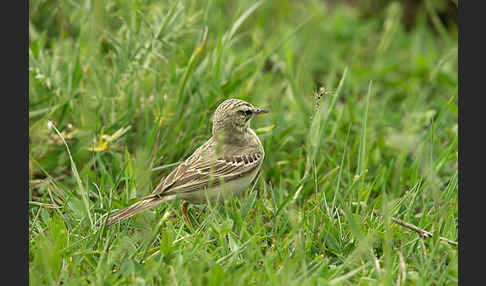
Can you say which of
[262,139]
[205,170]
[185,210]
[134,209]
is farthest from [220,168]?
[262,139]

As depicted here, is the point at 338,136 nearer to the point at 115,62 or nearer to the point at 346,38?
the point at 115,62

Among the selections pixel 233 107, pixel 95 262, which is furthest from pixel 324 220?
pixel 95 262

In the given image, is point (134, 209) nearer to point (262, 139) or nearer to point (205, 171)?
point (205, 171)

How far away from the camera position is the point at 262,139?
5.98 meters

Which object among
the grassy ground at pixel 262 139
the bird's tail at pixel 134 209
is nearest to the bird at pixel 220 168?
the bird's tail at pixel 134 209

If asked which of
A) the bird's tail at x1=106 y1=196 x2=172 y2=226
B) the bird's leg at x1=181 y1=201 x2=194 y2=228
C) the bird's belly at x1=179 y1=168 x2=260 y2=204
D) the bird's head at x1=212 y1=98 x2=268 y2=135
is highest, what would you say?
the bird's head at x1=212 y1=98 x2=268 y2=135

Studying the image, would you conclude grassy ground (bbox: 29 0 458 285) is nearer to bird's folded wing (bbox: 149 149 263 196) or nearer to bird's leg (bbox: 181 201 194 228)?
bird's leg (bbox: 181 201 194 228)

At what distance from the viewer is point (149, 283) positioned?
12.5ft

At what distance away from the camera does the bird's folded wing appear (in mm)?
4730

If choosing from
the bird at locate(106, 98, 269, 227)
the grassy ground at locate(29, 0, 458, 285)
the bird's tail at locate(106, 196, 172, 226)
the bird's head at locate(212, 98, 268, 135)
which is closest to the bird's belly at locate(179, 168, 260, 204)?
the bird at locate(106, 98, 269, 227)

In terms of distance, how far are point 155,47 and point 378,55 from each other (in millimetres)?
3355

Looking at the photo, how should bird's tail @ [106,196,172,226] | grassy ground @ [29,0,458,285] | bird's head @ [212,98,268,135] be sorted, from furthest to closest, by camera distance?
1. bird's head @ [212,98,268,135]
2. bird's tail @ [106,196,172,226]
3. grassy ground @ [29,0,458,285]

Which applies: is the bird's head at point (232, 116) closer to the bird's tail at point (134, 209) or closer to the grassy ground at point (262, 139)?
the grassy ground at point (262, 139)

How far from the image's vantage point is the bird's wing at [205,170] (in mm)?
4734
